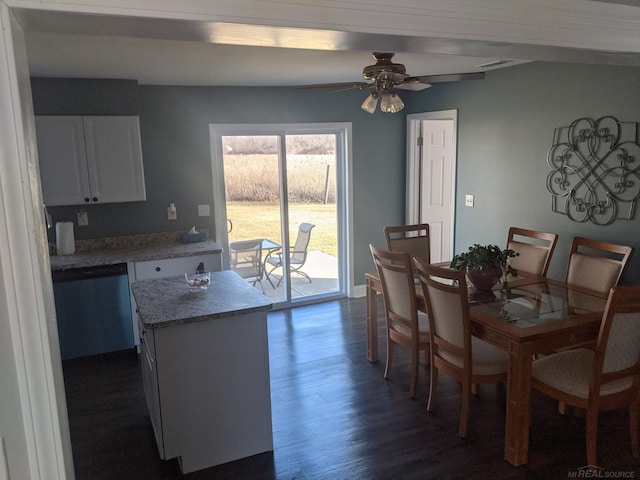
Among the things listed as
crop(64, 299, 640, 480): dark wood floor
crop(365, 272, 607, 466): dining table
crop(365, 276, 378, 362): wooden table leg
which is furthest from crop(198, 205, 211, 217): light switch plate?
crop(365, 272, 607, 466): dining table

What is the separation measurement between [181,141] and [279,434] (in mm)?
3054

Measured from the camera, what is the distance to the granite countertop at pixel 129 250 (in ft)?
12.9

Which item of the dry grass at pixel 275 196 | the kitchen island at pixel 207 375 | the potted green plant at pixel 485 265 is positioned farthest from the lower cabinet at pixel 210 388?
the dry grass at pixel 275 196

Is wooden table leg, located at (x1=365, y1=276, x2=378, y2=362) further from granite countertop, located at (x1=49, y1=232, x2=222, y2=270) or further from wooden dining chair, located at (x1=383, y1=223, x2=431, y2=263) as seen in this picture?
granite countertop, located at (x1=49, y1=232, x2=222, y2=270)

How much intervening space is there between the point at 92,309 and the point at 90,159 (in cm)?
131

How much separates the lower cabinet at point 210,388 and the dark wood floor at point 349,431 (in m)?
0.13

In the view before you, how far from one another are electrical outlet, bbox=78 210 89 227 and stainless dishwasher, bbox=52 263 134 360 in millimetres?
693

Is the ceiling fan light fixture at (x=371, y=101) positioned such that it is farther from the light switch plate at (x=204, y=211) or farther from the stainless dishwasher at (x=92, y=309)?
the stainless dishwasher at (x=92, y=309)

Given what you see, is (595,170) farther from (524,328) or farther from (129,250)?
(129,250)

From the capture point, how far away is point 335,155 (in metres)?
5.52

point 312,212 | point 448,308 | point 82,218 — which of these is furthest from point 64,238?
point 448,308

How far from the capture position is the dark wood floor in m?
2.56

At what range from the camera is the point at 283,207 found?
17.3 ft

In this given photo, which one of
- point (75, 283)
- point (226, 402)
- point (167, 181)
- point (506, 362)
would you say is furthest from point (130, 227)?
point (506, 362)
